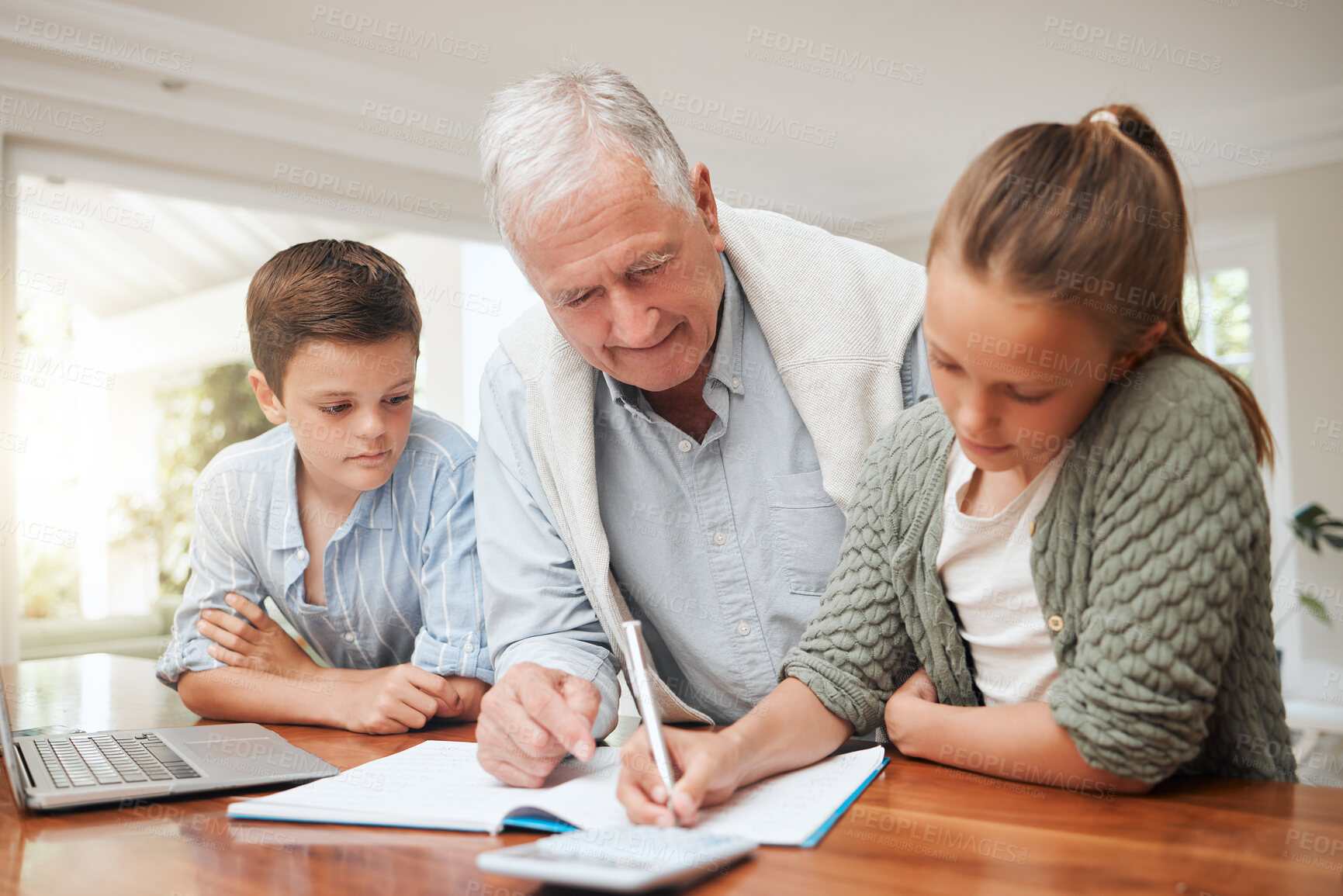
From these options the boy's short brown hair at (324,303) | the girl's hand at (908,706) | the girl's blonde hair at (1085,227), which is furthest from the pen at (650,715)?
the boy's short brown hair at (324,303)

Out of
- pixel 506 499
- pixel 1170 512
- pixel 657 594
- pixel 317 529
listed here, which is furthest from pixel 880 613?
pixel 317 529

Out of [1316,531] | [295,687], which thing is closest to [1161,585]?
[295,687]

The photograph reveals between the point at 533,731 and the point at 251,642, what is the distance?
0.93 metres

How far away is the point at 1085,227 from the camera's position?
2.79 ft

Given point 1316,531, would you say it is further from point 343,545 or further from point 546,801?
point 546,801

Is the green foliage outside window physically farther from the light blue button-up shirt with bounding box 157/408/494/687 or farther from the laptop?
the laptop

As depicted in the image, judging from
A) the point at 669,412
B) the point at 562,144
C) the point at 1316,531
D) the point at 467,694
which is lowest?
the point at 1316,531

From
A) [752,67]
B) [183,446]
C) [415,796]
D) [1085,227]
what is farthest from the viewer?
[183,446]

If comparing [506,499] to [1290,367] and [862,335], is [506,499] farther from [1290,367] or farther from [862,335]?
[1290,367]

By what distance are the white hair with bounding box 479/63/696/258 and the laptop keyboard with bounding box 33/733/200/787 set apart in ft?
2.51

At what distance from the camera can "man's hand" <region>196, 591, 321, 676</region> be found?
5.66ft

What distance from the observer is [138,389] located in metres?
8.88

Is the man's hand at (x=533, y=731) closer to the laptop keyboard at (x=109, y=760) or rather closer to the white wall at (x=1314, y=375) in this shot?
the laptop keyboard at (x=109, y=760)

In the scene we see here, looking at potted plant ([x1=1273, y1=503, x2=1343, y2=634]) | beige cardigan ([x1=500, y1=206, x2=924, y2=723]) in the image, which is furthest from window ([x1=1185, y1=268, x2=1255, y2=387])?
beige cardigan ([x1=500, y1=206, x2=924, y2=723])
